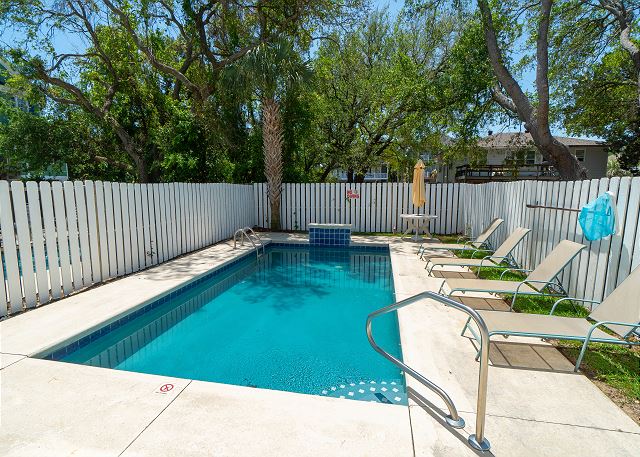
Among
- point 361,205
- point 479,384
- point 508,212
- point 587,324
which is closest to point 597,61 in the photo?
point 508,212

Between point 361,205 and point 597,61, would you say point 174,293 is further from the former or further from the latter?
point 597,61

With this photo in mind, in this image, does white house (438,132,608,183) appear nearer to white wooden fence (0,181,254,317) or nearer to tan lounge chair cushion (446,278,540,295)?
tan lounge chair cushion (446,278,540,295)

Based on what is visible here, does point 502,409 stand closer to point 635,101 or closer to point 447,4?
point 447,4

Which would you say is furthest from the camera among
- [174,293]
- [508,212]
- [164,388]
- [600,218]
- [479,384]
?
[508,212]

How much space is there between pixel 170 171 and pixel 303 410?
461 inches

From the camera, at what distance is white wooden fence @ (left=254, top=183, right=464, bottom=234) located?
11.6 metres

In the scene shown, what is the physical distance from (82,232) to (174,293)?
1.67 m

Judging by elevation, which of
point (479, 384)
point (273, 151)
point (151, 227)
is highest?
point (273, 151)

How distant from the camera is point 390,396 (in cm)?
320

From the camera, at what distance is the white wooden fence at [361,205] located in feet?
38.2

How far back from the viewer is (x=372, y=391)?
3295mm

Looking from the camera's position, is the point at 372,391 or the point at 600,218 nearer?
the point at 372,391

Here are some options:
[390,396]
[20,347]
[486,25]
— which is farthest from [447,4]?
[20,347]

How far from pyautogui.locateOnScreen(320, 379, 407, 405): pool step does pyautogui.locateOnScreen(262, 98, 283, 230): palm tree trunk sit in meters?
9.48
